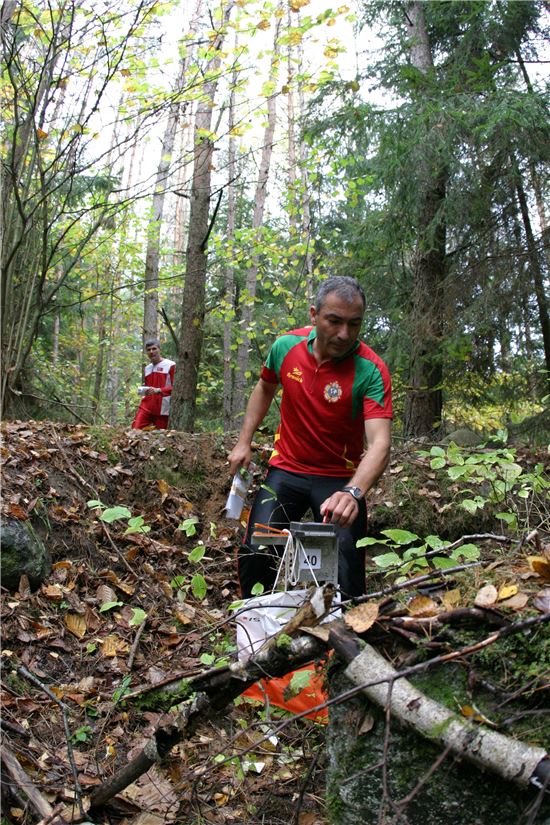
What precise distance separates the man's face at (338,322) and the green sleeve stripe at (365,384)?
142mm

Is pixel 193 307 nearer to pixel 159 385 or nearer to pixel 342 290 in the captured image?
pixel 159 385

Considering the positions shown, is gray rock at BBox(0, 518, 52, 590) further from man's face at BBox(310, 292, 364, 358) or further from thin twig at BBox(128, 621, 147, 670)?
man's face at BBox(310, 292, 364, 358)

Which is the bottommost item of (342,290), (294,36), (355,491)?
(355,491)

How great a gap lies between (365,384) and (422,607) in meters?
2.00

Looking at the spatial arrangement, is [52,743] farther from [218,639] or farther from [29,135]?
[29,135]

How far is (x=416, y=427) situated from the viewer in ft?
31.5

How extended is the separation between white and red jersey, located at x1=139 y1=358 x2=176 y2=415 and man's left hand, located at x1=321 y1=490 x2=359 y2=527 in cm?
734

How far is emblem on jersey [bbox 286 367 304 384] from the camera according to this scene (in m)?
3.95

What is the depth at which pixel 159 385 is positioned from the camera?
10305 millimetres

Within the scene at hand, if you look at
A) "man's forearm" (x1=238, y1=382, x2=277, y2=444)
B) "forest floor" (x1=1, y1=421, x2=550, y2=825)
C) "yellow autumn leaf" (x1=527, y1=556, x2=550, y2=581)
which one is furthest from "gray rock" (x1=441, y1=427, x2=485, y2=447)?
"yellow autumn leaf" (x1=527, y1=556, x2=550, y2=581)

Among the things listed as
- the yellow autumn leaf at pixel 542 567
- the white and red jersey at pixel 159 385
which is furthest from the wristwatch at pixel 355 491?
the white and red jersey at pixel 159 385

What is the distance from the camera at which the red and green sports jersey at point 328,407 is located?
380 cm

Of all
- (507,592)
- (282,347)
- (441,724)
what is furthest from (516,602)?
(282,347)

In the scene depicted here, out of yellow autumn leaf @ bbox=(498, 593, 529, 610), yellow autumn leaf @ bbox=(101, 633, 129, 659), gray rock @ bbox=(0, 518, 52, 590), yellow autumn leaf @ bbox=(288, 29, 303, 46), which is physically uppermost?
yellow autumn leaf @ bbox=(288, 29, 303, 46)
